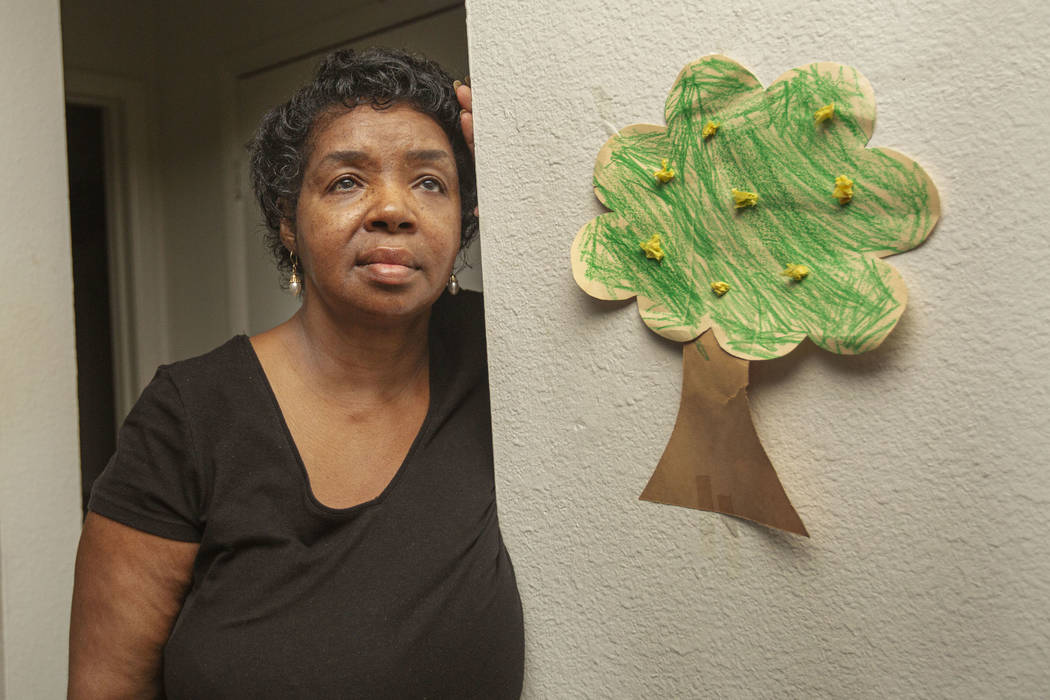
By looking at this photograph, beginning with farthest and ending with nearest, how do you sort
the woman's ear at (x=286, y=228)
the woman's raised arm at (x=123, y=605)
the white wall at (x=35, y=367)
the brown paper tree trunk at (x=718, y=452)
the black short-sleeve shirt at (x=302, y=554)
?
the white wall at (x=35, y=367)
the woman's ear at (x=286, y=228)
the woman's raised arm at (x=123, y=605)
the black short-sleeve shirt at (x=302, y=554)
the brown paper tree trunk at (x=718, y=452)

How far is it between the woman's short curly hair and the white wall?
63cm

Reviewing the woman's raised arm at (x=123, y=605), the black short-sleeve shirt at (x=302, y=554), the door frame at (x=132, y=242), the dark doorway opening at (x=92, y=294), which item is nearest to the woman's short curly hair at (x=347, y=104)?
the black short-sleeve shirt at (x=302, y=554)

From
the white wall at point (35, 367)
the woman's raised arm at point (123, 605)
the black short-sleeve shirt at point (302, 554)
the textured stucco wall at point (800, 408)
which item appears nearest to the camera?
the textured stucco wall at point (800, 408)

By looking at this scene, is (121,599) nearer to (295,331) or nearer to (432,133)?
(295,331)

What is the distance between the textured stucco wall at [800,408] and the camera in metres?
0.57

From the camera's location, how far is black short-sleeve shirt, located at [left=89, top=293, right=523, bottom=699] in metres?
0.85

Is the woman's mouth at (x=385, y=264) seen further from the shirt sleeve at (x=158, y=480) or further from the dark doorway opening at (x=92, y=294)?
the dark doorway opening at (x=92, y=294)

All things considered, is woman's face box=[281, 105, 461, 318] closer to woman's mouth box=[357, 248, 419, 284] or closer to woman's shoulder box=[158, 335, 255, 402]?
woman's mouth box=[357, 248, 419, 284]

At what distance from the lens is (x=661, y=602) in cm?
75

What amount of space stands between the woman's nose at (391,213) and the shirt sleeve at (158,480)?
1.02 ft

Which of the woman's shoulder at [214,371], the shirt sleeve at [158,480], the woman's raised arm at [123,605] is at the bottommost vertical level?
the woman's raised arm at [123,605]

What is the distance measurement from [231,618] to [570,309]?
1.61 feet

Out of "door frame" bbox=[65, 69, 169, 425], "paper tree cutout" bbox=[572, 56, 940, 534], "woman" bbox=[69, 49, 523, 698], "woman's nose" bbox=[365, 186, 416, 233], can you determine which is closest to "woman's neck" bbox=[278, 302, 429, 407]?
"woman" bbox=[69, 49, 523, 698]

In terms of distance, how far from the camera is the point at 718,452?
691 mm
